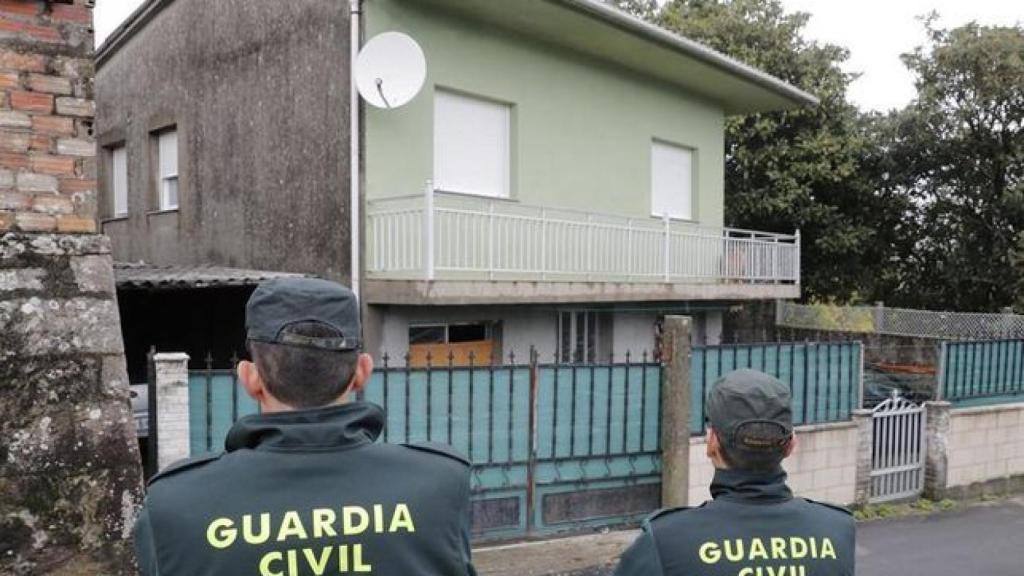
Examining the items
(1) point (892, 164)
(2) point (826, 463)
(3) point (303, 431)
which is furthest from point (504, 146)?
(1) point (892, 164)

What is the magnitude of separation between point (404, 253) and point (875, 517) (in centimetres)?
541

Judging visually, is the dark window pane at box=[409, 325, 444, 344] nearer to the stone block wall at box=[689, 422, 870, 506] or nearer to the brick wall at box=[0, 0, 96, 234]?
the stone block wall at box=[689, 422, 870, 506]

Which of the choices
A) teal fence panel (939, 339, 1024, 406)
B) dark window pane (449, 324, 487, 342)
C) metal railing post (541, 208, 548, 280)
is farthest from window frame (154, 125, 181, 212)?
teal fence panel (939, 339, 1024, 406)

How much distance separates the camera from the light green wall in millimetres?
9031

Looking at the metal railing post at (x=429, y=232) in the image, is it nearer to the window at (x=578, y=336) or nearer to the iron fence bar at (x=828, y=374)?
the window at (x=578, y=336)

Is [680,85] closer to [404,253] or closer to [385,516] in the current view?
[404,253]

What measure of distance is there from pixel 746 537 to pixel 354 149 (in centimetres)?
734

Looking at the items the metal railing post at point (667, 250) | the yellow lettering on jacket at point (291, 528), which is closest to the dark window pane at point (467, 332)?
the metal railing post at point (667, 250)

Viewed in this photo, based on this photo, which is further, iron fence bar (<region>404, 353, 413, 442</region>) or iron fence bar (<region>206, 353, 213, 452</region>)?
iron fence bar (<region>404, 353, 413, 442</region>)

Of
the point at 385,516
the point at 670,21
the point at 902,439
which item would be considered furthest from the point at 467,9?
the point at 670,21

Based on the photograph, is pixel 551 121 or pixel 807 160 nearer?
pixel 551 121

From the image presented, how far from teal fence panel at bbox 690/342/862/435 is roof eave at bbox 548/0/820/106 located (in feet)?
15.0

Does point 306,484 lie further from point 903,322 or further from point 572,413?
point 903,322

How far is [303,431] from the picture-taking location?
172 cm
